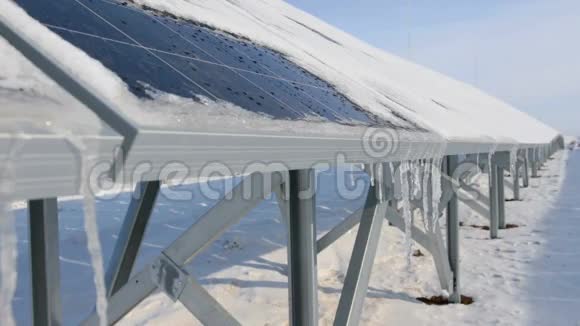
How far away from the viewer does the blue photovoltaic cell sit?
3.96 ft

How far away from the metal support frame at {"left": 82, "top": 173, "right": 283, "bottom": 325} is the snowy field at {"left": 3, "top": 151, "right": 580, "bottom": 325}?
1.73 metres

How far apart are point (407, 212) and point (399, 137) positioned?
0.89 metres

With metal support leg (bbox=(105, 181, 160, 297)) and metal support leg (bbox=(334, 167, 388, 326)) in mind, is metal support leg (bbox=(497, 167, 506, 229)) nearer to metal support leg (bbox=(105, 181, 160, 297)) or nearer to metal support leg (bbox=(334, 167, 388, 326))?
metal support leg (bbox=(334, 167, 388, 326))

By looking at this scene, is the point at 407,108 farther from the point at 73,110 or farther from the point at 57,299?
the point at 73,110

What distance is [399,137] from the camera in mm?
2125

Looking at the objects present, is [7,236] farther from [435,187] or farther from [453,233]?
[453,233]

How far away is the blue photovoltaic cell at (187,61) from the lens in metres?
1.21

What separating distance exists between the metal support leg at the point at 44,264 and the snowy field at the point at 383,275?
161 centimetres

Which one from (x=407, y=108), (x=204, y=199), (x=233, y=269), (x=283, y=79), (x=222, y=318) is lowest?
(x=204, y=199)

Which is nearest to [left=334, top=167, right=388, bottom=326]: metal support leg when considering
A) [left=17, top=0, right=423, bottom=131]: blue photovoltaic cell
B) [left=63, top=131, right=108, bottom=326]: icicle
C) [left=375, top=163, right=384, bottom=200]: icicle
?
[left=375, top=163, right=384, bottom=200]: icicle

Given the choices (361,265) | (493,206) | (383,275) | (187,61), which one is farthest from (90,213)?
(493,206)

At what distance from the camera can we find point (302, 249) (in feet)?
6.59

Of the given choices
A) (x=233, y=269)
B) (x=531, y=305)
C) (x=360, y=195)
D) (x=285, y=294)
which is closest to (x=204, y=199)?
(x=360, y=195)

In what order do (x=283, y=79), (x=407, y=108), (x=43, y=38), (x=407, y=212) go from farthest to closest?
(x=407, y=108) → (x=407, y=212) → (x=283, y=79) → (x=43, y=38)
